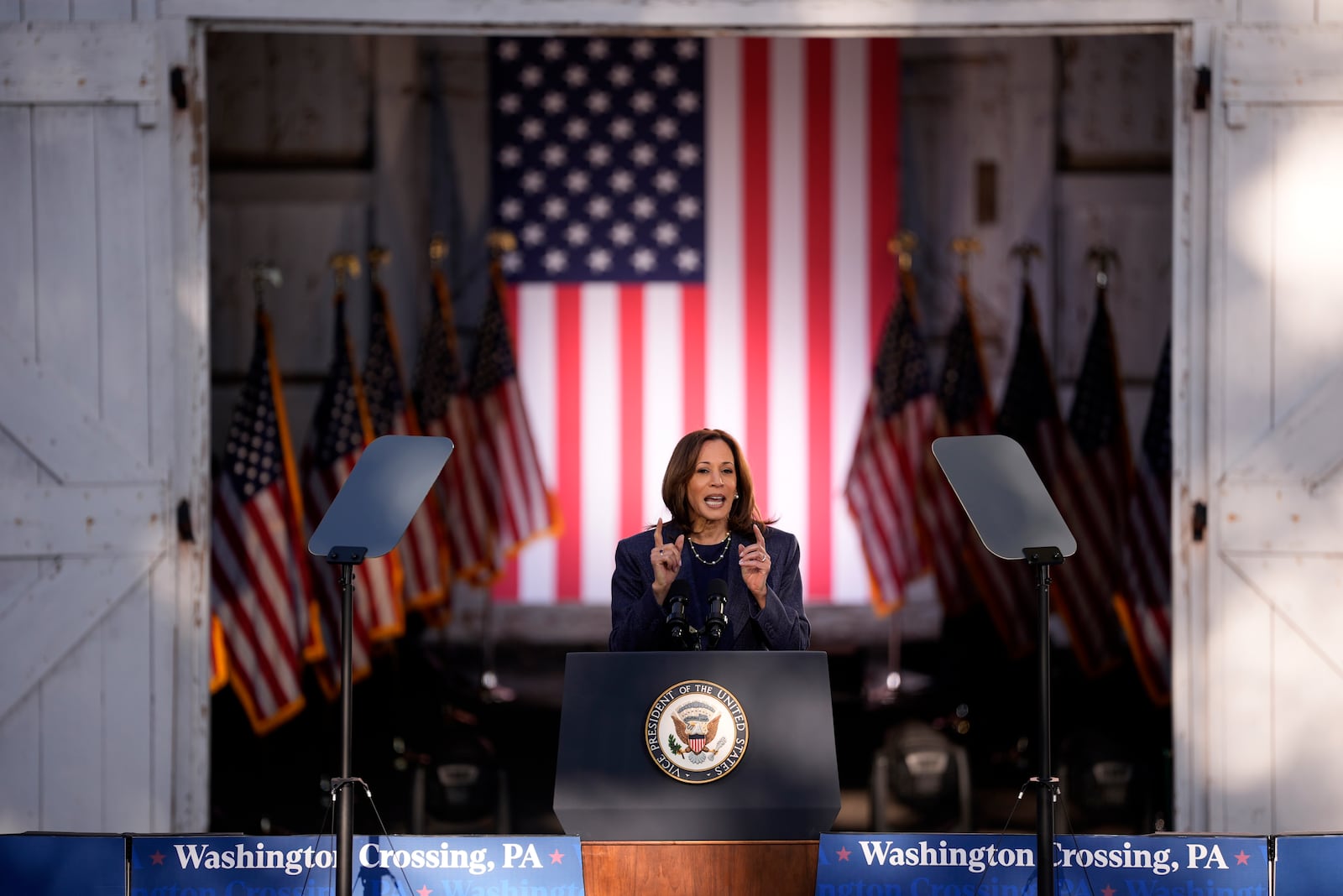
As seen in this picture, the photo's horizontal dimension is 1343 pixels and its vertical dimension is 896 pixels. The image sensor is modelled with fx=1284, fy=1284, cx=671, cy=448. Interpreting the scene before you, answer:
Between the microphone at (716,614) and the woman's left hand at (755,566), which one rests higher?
the woman's left hand at (755,566)

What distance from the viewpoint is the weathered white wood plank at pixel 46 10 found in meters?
3.37

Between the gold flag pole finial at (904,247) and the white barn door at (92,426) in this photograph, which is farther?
the gold flag pole finial at (904,247)

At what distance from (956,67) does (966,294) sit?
1.19 metres

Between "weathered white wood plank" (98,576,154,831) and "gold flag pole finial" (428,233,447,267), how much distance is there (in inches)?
97.8

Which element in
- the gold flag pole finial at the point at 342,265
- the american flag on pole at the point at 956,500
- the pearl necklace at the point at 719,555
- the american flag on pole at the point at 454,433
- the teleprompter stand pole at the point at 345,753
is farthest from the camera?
the american flag on pole at the point at 454,433

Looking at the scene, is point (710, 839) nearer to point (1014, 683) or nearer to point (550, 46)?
point (1014, 683)

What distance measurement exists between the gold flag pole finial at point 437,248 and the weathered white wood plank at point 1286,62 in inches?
129

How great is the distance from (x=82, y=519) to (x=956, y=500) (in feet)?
11.6

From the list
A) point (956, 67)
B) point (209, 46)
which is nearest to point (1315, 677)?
point (956, 67)

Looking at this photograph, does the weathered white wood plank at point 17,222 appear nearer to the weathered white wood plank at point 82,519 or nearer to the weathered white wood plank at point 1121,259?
the weathered white wood plank at point 82,519

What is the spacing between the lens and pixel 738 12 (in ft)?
11.3

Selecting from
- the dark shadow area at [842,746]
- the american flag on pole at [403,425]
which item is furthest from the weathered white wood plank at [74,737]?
the american flag on pole at [403,425]

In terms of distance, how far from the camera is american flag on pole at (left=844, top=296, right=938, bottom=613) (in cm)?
561

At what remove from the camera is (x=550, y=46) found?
19.7 ft
